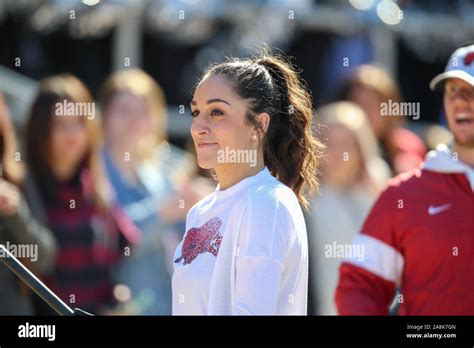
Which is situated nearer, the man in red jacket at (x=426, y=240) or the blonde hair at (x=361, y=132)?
the man in red jacket at (x=426, y=240)

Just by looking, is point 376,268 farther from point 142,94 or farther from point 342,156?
point 142,94

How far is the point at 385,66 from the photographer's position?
8391 mm

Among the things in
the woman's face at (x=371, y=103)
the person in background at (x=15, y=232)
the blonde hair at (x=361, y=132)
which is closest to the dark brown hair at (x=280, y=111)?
the person in background at (x=15, y=232)

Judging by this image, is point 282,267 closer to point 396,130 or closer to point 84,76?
point 396,130

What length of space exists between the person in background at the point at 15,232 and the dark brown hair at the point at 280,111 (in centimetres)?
177

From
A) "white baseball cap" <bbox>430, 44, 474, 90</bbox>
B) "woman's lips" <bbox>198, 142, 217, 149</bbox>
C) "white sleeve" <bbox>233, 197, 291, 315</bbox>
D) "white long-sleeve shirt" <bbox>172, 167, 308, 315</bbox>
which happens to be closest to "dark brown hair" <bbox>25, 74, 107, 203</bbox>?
"white baseball cap" <bbox>430, 44, 474, 90</bbox>

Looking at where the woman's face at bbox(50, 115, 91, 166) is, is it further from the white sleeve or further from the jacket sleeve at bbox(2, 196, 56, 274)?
the white sleeve

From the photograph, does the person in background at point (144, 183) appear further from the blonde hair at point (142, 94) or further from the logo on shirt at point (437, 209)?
the logo on shirt at point (437, 209)

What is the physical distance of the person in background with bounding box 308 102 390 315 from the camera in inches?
246

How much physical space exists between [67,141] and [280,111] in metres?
2.43

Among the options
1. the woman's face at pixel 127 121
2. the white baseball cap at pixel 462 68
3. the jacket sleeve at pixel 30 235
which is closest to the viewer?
the white baseball cap at pixel 462 68

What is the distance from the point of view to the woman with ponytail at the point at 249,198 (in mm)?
3797

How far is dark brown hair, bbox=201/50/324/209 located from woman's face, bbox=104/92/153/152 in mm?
2597

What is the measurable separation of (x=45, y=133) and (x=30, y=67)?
140 cm
